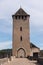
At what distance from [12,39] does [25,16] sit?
209 inches

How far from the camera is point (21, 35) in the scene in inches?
2144

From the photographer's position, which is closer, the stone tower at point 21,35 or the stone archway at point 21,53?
the stone archway at point 21,53

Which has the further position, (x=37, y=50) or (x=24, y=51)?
(x=37, y=50)

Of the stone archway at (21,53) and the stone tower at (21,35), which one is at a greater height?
the stone tower at (21,35)

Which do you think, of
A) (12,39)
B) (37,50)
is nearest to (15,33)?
(12,39)

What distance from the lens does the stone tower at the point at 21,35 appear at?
178 feet

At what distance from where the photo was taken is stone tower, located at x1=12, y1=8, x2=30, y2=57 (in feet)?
178

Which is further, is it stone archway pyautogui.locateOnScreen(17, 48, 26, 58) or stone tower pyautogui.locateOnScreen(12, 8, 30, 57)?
stone tower pyautogui.locateOnScreen(12, 8, 30, 57)

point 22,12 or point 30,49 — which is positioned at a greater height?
point 22,12

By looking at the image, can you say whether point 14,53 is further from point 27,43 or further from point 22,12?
point 22,12

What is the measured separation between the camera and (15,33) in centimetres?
5447

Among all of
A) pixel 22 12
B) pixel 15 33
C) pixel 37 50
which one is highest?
pixel 22 12

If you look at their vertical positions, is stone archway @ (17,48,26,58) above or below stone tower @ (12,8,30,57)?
below

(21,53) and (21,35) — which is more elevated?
(21,35)
